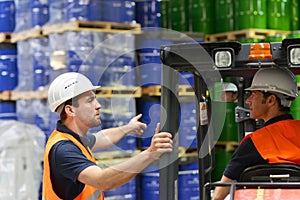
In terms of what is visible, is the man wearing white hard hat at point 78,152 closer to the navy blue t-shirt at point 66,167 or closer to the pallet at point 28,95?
the navy blue t-shirt at point 66,167

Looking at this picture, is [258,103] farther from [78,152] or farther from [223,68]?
[78,152]

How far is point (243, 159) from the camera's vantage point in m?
3.61

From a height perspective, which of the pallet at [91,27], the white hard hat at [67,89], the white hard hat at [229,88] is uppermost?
the pallet at [91,27]

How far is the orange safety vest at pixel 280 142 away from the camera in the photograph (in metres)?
3.48

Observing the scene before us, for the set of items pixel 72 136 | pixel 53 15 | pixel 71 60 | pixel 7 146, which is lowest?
pixel 7 146

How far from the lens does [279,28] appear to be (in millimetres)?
8086

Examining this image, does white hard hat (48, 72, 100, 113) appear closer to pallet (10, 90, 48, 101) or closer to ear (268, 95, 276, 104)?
ear (268, 95, 276, 104)

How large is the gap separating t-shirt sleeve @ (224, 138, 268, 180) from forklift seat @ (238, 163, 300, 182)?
18 centimetres

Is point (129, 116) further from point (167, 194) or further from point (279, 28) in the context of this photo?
point (167, 194)

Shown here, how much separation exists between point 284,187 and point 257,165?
28 centimetres

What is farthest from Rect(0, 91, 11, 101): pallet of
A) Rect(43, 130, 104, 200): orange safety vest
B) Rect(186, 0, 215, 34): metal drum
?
Rect(43, 130, 104, 200): orange safety vest

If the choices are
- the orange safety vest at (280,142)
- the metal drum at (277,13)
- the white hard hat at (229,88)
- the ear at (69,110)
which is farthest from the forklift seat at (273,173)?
the metal drum at (277,13)

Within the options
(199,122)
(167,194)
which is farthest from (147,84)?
(167,194)

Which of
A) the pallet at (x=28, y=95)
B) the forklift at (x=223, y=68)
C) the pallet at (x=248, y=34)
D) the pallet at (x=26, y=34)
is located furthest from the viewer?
the pallet at (x=248, y=34)
